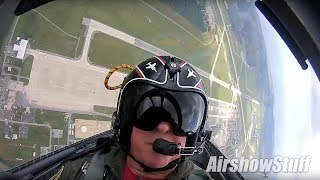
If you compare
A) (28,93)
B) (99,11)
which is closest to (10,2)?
(28,93)

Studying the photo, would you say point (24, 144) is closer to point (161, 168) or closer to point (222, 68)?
point (161, 168)

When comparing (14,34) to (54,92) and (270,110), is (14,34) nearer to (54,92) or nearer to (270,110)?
(54,92)

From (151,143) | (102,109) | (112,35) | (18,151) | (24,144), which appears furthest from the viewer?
(112,35)

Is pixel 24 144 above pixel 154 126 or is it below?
below

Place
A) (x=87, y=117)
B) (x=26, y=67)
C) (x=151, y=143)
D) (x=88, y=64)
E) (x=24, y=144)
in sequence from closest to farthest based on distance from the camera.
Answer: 1. (x=151, y=143)
2. (x=24, y=144)
3. (x=26, y=67)
4. (x=87, y=117)
5. (x=88, y=64)

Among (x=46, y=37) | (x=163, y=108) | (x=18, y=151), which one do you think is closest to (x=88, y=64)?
(x=46, y=37)

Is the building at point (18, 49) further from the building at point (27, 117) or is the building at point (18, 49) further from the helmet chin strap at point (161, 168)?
the helmet chin strap at point (161, 168)

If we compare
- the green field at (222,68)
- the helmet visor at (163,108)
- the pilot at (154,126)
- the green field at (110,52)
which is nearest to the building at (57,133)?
the green field at (110,52)
